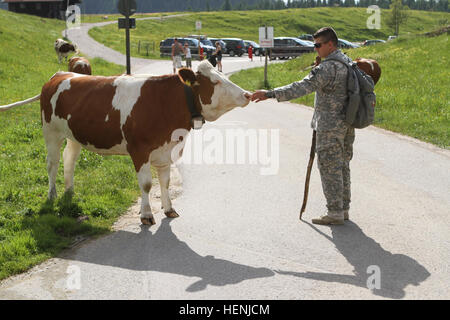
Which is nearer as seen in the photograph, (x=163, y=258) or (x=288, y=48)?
(x=163, y=258)

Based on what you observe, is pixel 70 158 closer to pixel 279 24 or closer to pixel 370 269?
pixel 370 269

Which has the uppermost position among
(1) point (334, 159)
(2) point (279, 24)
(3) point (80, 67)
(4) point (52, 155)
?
(2) point (279, 24)

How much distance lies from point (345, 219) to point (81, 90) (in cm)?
366

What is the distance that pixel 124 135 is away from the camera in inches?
241

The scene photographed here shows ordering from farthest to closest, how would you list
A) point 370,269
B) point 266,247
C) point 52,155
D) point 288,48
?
point 288,48, point 52,155, point 266,247, point 370,269

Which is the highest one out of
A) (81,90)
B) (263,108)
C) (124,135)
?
(81,90)

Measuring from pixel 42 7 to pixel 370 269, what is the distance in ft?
284

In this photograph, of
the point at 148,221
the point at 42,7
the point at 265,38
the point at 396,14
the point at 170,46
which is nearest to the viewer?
the point at 148,221

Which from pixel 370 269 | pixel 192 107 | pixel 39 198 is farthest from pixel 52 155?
pixel 370 269

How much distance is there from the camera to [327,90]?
5973 millimetres

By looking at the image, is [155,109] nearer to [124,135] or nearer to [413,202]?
[124,135]

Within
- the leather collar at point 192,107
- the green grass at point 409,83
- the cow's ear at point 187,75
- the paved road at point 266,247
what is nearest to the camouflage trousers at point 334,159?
the paved road at point 266,247

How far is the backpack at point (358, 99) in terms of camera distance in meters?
5.85
